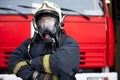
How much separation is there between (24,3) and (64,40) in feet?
7.87

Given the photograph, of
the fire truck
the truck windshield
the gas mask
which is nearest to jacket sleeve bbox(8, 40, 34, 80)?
the gas mask

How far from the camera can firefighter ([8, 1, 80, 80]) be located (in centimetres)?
273

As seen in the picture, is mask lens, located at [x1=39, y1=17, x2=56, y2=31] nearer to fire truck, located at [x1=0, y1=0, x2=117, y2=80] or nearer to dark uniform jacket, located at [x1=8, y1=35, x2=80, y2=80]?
dark uniform jacket, located at [x1=8, y1=35, x2=80, y2=80]

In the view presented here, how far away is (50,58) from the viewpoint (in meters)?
2.73

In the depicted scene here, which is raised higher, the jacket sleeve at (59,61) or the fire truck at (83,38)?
the jacket sleeve at (59,61)

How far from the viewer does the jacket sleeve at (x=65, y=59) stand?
2.71 metres

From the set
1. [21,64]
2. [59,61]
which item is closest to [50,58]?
[59,61]

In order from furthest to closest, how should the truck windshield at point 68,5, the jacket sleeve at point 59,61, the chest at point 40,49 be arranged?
the truck windshield at point 68,5
the chest at point 40,49
the jacket sleeve at point 59,61

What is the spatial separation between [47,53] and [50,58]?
0.11 m

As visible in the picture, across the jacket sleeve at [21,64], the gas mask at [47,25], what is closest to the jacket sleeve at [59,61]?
the jacket sleeve at [21,64]

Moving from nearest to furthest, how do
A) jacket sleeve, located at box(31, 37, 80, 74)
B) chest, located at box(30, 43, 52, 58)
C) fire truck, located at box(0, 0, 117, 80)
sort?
jacket sleeve, located at box(31, 37, 80, 74) < chest, located at box(30, 43, 52, 58) < fire truck, located at box(0, 0, 117, 80)

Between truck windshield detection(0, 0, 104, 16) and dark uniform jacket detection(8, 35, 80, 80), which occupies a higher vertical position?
dark uniform jacket detection(8, 35, 80, 80)

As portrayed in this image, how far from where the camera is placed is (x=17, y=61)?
116 inches

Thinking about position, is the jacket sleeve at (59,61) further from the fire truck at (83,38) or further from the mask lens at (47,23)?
the fire truck at (83,38)
